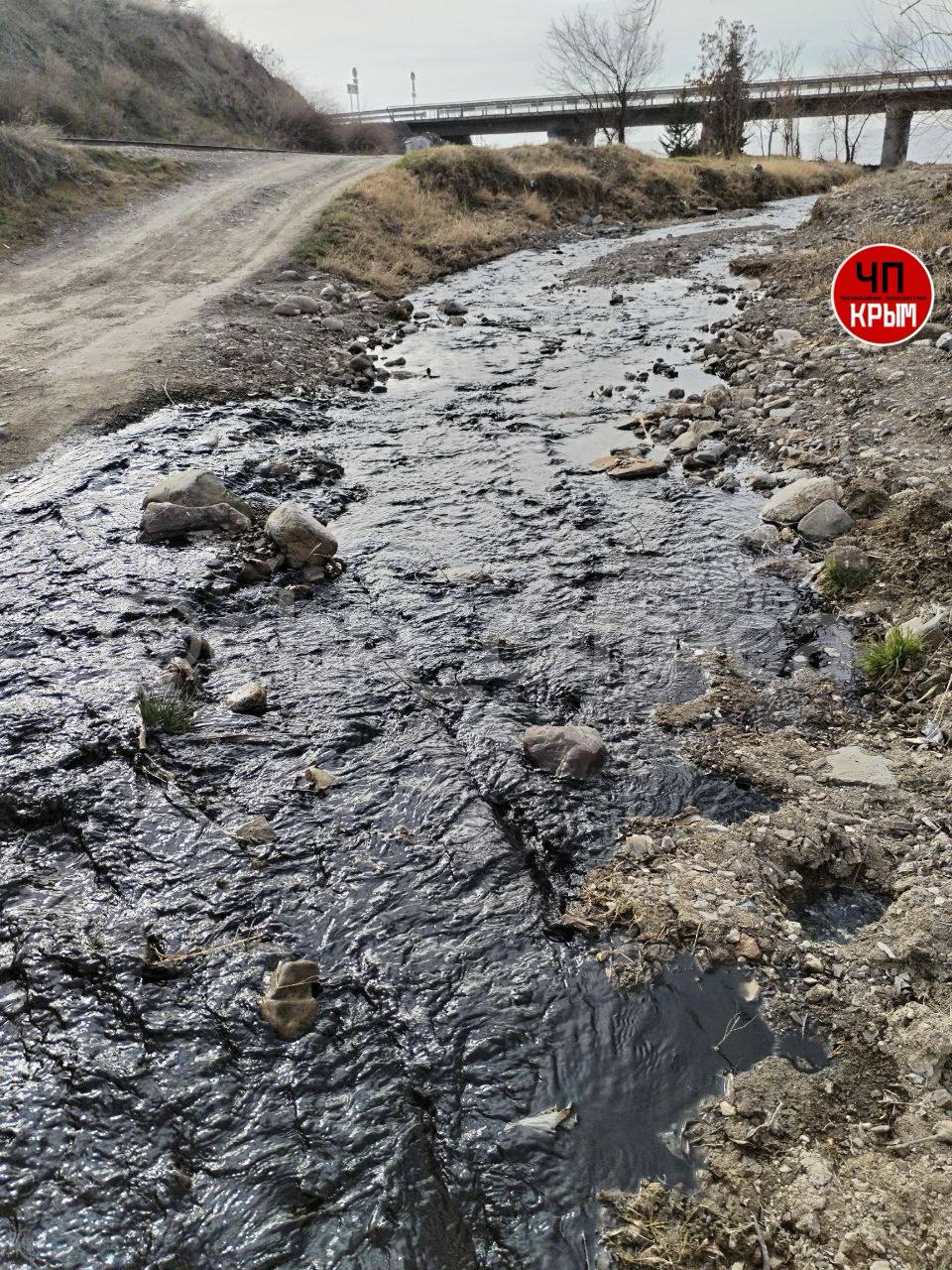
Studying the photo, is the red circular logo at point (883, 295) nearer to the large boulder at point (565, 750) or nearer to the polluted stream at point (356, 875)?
the polluted stream at point (356, 875)

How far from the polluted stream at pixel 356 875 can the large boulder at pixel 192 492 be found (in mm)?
346

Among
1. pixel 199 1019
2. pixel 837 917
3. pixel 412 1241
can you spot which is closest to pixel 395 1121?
pixel 412 1241

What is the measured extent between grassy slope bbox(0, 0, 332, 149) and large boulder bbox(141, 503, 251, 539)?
73.7 feet

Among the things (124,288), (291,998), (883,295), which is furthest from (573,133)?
(291,998)

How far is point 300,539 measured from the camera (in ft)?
25.0

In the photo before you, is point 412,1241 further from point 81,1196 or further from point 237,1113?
point 81,1196

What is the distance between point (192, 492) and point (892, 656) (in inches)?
243

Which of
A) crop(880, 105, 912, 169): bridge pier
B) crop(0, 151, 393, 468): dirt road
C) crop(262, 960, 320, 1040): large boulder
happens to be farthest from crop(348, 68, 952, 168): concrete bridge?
crop(262, 960, 320, 1040): large boulder

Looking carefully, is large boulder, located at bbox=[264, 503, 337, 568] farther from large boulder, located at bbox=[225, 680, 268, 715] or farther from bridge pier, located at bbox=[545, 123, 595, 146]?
bridge pier, located at bbox=[545, 123, 595, 146]

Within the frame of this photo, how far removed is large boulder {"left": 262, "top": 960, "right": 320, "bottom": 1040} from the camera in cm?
373

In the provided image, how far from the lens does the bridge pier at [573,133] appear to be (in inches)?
2047

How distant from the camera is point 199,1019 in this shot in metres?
3.77

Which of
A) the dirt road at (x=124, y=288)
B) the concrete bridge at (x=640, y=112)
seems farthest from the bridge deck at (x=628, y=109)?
the dirt road at (x=124, y=288)

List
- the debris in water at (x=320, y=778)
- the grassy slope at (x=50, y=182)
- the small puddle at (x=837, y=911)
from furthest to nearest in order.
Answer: the grassy slope at (x=50, y=182), the debris in water at (x=320, y=778), the small puddle at (x=837, y=911)
